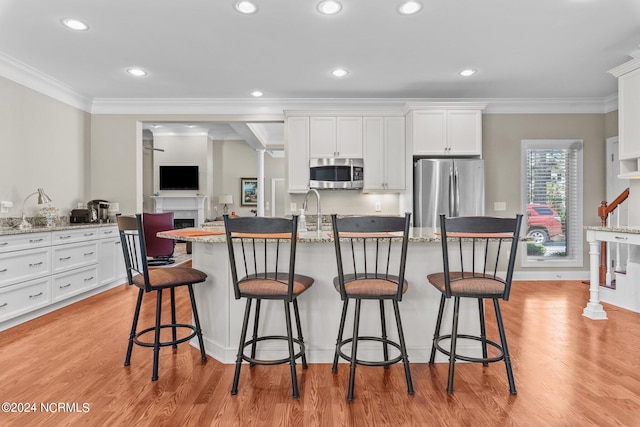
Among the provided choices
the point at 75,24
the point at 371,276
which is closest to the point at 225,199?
the point at 75,24

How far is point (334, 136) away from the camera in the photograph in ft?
16.4

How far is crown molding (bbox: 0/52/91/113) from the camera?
3.71 metres

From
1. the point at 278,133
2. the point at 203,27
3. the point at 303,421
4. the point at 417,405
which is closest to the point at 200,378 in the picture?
the point at 303,421

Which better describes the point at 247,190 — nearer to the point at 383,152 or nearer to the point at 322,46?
the point at 383,152

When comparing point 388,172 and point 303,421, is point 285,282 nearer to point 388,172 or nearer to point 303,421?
point 303,421

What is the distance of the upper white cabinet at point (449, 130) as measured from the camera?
4.78 meters

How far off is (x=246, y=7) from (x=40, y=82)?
2.95 metres

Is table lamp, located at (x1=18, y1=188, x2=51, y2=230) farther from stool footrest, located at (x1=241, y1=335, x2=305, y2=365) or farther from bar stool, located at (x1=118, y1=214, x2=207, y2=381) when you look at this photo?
stool footrest, located at (x1=241, y1=335, x2=305, y2=365)

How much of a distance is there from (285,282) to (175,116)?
395 cm

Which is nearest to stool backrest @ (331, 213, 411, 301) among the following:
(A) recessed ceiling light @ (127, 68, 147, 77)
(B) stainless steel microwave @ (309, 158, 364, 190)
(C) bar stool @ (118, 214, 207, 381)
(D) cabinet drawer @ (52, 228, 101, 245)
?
(C) bar stool @ (118, 214, 207, 381)

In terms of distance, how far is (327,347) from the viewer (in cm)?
246

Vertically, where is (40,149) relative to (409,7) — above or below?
below

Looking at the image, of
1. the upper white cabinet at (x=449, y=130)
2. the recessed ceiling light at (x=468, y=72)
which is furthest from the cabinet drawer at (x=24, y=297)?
the recessed ceiling light at (x=468, y=72)

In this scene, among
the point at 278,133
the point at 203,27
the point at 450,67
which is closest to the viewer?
the point at 203,27
